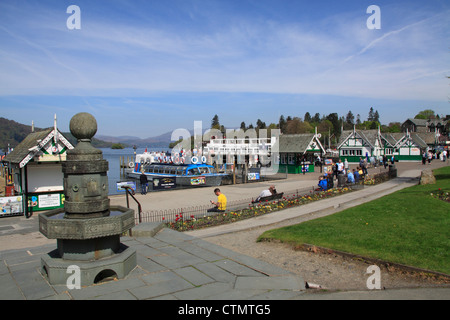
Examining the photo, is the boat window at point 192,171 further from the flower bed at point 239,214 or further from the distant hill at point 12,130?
the distant hill at point 12,130

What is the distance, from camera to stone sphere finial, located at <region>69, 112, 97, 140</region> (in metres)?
7.44

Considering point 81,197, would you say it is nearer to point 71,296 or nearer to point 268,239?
point 71,296

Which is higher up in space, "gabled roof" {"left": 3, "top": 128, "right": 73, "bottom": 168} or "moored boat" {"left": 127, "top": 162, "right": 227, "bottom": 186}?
"gabled roof" {"left": 3, "top": 128, "right": 73, "bottom": 168}

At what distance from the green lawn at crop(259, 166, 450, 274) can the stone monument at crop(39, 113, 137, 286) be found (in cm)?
560

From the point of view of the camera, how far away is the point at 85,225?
22.4 feet

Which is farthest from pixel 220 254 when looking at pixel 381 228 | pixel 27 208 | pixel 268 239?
pixel 27 208

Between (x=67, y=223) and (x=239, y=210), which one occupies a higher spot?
(x=67, y=223)

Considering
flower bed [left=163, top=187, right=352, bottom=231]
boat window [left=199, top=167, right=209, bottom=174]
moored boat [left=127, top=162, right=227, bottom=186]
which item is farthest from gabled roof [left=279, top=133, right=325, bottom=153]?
flower bed [left=163, top=187, right=352, bottom=231]

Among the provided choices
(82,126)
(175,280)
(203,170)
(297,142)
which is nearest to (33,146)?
(82,126)

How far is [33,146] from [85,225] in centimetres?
1309

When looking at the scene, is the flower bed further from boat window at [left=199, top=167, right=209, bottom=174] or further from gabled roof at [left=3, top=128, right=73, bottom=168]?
boat window at [left=199, top=167, right=209, bottom=174]

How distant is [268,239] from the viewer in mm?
11188

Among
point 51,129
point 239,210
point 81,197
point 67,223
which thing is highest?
point 51,129
